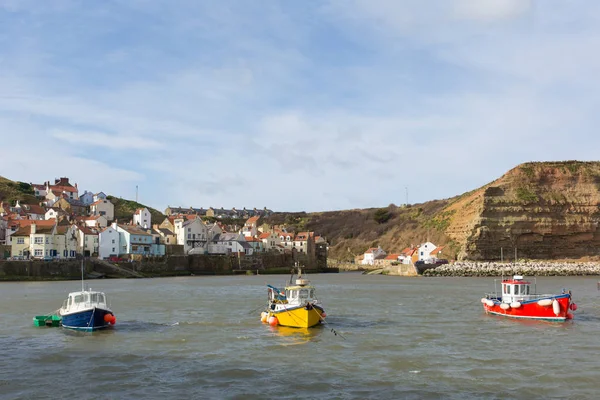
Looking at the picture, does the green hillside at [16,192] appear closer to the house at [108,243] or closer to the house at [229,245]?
the house at [229,245]

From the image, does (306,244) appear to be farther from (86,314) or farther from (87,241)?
(86,314)

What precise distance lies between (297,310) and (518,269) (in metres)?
69.6

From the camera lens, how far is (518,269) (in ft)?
302

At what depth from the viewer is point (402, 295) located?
54.8 metres

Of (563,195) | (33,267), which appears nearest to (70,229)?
(33,267)

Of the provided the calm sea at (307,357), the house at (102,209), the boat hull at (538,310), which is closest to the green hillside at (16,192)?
the house at (102,209)

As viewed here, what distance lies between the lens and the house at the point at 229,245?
113m

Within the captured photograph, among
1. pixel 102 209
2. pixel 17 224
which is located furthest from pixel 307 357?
pixel 102 209

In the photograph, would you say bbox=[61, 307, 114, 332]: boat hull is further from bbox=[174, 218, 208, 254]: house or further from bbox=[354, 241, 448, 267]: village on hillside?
bbox=[354, 241, 448, 267]: village on hillside

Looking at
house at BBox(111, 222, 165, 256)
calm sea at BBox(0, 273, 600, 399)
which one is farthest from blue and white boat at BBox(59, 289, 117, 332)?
house at BBox(111, 222, 165, 256)

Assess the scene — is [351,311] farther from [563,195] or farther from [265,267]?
[563,195]

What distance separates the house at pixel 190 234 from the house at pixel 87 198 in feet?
152

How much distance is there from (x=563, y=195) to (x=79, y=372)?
362ft

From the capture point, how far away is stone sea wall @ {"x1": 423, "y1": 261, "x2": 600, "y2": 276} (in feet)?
305
